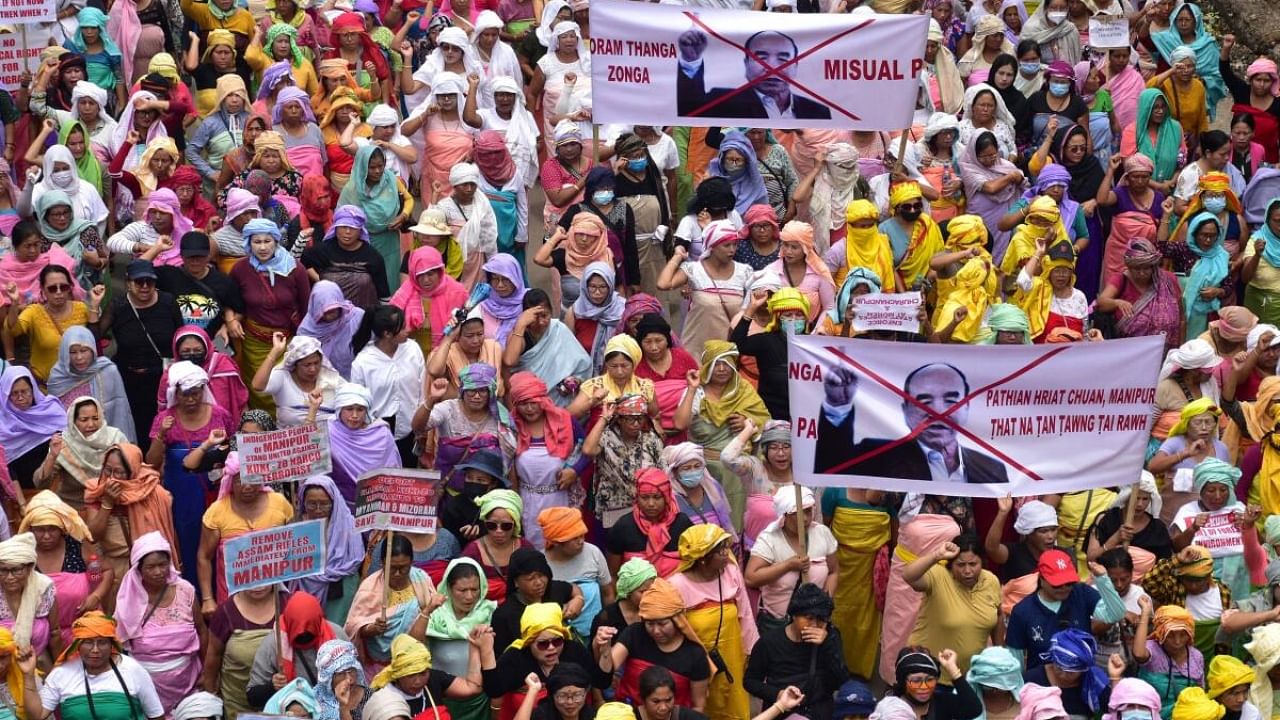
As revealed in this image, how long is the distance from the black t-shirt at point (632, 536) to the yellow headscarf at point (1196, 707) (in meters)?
2.37

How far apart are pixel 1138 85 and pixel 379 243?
5.42 metres

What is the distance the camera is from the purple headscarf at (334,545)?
1316 cm

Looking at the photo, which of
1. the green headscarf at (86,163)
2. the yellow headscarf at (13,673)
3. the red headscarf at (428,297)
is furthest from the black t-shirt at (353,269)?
the yellow headscarf at (13,673)

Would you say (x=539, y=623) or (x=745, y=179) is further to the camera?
(x=745, y=179)

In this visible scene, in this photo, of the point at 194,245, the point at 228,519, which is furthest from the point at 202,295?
the point at 228,519


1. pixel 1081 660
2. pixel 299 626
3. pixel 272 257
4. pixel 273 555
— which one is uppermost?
pixel 272 257

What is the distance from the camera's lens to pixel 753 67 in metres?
16.1

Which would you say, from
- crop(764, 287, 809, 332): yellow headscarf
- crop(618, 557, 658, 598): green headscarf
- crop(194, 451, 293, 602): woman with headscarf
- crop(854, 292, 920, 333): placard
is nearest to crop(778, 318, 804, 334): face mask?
crop(764, 287, 809, 332): yellow headscarf

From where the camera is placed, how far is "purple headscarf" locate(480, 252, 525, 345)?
1491cm

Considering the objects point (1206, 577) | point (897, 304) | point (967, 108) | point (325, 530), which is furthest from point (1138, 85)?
point (325, 530)

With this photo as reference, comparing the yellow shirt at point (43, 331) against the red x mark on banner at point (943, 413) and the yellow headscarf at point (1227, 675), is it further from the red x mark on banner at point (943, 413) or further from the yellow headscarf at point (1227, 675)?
the yellow headscarf at point (1227, 675)

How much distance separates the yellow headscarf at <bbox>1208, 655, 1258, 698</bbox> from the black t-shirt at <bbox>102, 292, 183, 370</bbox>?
5428mm

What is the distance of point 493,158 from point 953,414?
451 cm

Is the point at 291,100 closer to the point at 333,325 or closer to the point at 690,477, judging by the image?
the point at 333,325
